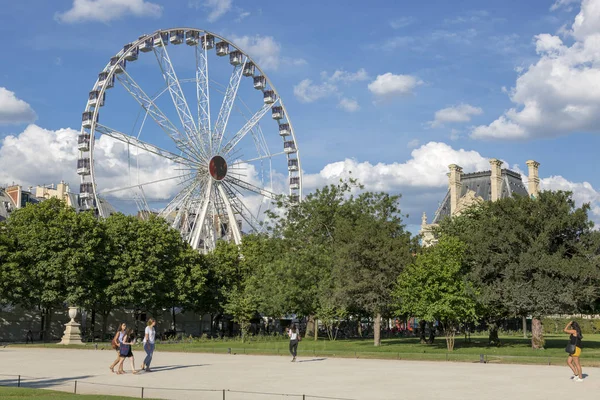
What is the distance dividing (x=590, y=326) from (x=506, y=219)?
4945 cm

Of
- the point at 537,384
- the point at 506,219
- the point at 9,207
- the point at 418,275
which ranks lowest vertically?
the point at 537,384

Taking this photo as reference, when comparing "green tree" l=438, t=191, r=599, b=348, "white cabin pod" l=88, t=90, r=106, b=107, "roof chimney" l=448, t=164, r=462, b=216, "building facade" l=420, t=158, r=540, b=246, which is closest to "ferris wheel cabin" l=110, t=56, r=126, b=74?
"white cabin pod" l=88, t=90, r=106, b=107

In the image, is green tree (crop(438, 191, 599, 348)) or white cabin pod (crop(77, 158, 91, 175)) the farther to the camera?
white cabin pod (crop(77, 158, 91, 175))

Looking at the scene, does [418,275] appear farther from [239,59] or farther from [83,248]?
A: [239,59]

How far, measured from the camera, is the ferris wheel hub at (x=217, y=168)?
219ft

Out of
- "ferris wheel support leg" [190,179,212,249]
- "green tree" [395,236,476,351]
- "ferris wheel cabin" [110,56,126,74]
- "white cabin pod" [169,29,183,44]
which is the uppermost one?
"white cabin pod" [169,29,183,44]

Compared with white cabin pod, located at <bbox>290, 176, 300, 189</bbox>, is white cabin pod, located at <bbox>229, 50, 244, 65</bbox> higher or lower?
higher

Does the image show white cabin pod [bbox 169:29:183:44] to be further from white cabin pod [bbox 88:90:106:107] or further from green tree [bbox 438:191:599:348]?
green tree [bbox 438:191:599:348]

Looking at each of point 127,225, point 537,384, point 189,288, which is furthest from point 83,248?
point 537,384

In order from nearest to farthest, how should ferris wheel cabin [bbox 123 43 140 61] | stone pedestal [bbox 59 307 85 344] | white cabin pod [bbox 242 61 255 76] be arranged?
stone pedestal [bbox 59 307 85 344]
ferris wheel cabin [bbox 123 43 140 61]
white cabin pod [bbox 242 61 255 76]

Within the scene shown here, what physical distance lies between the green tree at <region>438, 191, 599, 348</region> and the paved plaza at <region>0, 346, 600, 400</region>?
30.7 ft

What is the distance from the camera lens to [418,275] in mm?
41844

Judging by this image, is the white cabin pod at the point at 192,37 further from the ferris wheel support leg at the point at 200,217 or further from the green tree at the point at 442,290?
the green tree at the point at 442,290

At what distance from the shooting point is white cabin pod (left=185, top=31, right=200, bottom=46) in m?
68.4
